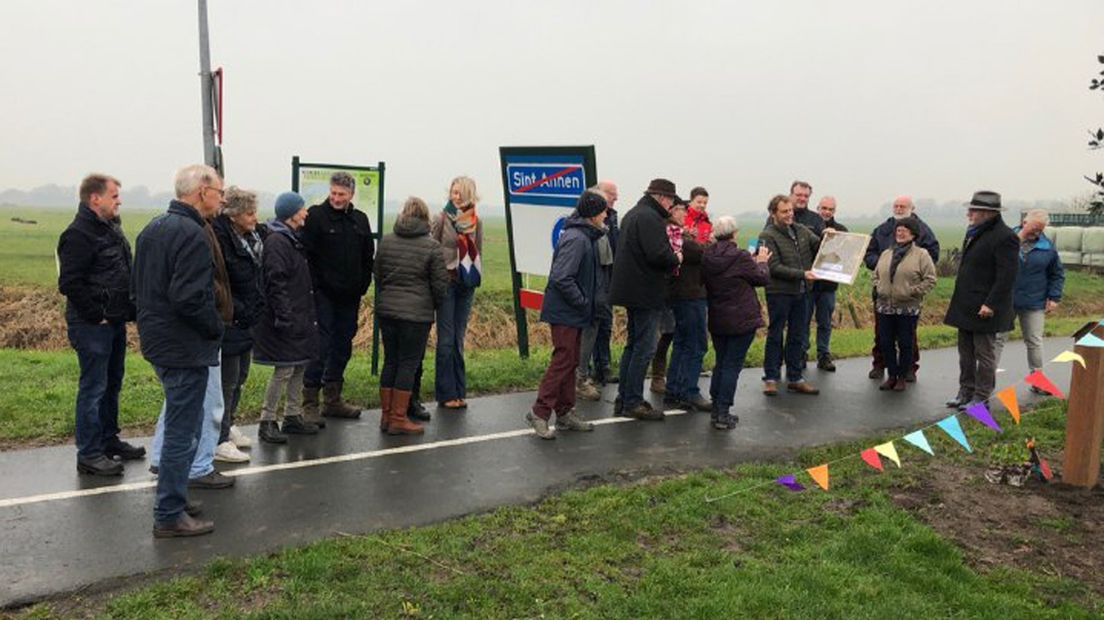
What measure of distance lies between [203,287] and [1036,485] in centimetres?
570

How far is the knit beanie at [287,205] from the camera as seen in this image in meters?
6.46

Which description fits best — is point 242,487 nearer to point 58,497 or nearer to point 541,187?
point 58,497

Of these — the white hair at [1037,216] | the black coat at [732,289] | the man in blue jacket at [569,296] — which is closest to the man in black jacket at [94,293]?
the man in blue jacket at [569,296]

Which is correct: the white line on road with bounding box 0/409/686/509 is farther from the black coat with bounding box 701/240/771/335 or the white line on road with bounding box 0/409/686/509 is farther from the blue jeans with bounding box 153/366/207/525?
the black coat with bounding box 701/240/771/335

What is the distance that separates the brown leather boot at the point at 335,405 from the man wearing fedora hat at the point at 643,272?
2483mm

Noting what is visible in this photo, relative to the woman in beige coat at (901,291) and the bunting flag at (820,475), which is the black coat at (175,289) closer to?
the bunting flag at (820,475)

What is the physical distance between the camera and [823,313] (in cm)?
1040

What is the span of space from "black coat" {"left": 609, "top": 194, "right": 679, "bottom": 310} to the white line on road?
3.81 feet

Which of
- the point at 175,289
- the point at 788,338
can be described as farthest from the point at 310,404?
the point at 788,338

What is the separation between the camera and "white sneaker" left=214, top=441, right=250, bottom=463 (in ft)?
19.8

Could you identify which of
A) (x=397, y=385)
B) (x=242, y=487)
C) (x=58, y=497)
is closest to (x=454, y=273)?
(x=397, y=385)

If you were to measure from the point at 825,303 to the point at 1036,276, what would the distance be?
7.46 feet

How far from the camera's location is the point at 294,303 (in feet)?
20.9

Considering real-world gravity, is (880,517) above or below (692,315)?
below
